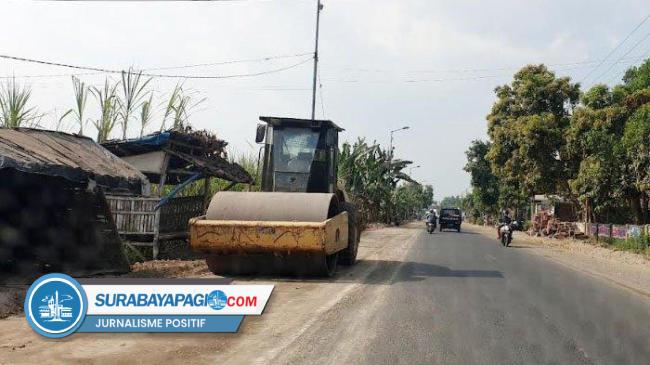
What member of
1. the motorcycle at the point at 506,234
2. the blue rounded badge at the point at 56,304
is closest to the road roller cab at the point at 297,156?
the blue rounded badge at the point at 56,304

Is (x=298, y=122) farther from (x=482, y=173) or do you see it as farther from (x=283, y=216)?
(x=482, y=173)

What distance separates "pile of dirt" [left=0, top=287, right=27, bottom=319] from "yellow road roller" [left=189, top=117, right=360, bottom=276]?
2955 mm

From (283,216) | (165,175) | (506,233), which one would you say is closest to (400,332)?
(283,216)

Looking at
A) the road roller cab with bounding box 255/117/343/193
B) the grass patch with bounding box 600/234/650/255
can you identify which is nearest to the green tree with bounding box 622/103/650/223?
the grass patch with bounding box 600/234/650/255

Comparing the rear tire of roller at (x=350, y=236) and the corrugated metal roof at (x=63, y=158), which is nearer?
the corrugated metal roof at (x=63, y=158)

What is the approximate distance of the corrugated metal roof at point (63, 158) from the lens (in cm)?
768

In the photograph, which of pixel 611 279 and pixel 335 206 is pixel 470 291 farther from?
pixel 611 279

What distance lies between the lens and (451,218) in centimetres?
4466

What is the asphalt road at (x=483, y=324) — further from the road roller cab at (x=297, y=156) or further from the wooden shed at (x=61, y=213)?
the wooden shed at (x=61, y=213)

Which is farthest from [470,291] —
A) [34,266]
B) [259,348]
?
[34,266]

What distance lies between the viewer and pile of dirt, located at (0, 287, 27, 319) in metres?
6.91

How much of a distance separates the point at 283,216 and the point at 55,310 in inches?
213

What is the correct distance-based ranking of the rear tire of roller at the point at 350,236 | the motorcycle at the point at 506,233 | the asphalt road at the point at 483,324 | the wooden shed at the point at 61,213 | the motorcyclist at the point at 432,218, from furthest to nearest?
the motorcyclist at the point at 432,218 → the motorcycle at the point at 506,233 → the rear tire of roller at the point at 350,236 → the wooden shed at the point at 61,213 → the asphalt road at the point at 483,324

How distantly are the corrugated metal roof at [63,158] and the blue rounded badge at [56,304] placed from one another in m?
2.83
